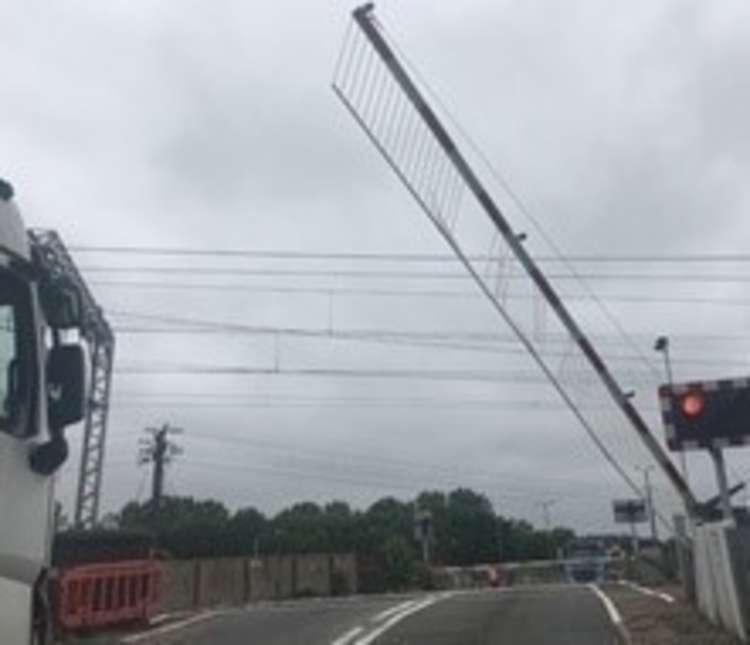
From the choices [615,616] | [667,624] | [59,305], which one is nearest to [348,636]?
[667,624]

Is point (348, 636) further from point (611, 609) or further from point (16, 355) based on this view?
point (16, 355)

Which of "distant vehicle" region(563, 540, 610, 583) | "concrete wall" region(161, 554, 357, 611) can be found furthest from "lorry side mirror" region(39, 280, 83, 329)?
"distant vehicle" region(563, 540, 610, 583)

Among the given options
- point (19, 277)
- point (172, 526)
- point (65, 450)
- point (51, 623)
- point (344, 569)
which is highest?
point (172, 526)

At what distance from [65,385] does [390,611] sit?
17.0 metres

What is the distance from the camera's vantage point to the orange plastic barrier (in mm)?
9672

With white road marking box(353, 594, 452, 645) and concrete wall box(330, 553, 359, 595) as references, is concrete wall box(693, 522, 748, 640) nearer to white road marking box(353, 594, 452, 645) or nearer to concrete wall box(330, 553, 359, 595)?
white road marking box(353, 594, 452, 645)

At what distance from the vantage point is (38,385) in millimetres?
6918

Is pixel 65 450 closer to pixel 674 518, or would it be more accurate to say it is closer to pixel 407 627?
pixel 407 627

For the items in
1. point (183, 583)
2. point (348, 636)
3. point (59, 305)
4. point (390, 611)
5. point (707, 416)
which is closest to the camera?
point (59, 305)

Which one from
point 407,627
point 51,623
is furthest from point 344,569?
point 51,623

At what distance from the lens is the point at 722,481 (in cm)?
1656

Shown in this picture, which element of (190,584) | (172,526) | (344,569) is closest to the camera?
(190,584)

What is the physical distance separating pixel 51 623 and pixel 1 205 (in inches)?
90.6

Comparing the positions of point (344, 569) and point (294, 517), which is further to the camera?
point (294, 517)
